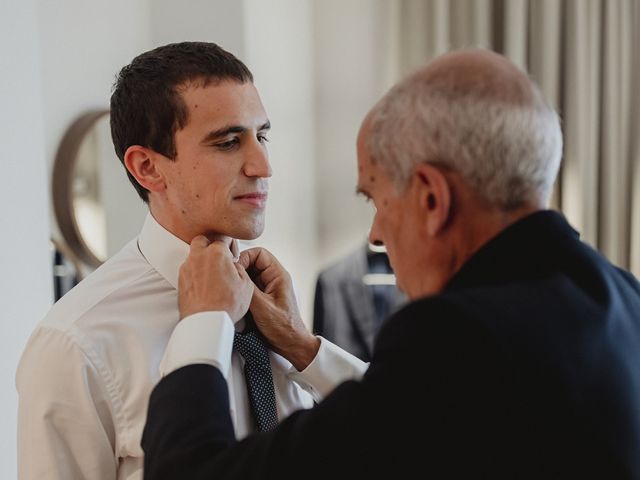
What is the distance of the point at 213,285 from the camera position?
124 cm

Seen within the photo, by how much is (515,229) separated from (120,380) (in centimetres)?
64

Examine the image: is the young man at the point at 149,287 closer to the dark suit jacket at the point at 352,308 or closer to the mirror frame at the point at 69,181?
the mirror frame at the point at 69,181

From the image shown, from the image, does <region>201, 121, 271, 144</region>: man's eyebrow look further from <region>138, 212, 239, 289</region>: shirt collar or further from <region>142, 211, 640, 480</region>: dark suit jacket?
<region>142, 211, 640, 480</region>: dark suit jacket

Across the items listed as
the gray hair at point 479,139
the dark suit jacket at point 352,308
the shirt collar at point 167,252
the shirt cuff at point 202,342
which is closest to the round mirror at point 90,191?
the dark suit jacket at point 352,308

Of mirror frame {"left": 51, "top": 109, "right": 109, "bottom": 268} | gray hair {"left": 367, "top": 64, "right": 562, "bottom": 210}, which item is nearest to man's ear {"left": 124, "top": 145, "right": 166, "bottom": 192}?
gray hair {"left": 367, "top": 64, "right": 562, "bottom": 210}

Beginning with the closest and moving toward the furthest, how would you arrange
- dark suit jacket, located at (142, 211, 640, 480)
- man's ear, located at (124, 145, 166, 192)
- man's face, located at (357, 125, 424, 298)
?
dark suit jacket, located at (142, 211, 640, 480)
man's face, located at (357, 125, 424, 298)
man's ear, located at (124, 145, 166, 192)

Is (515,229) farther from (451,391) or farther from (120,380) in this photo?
(120,380)

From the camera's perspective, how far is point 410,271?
1.04 metres

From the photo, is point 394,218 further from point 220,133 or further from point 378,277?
point 378,277

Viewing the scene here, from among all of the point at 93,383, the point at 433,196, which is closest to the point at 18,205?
the point at 93,383

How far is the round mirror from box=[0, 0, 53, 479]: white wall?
45cm

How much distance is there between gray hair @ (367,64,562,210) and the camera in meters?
0.95

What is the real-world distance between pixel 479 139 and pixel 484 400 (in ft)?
0.91

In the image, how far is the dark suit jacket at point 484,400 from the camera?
877mm
